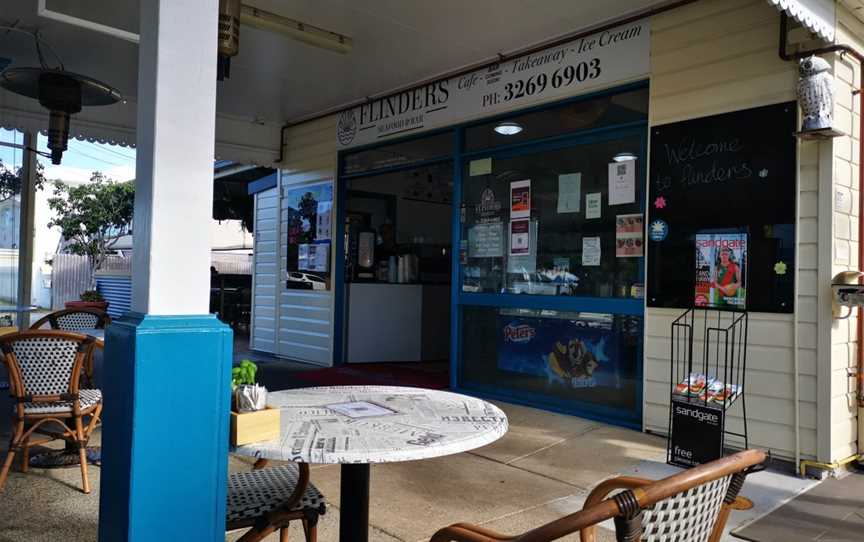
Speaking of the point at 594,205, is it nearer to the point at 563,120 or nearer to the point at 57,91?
the point at 563,120

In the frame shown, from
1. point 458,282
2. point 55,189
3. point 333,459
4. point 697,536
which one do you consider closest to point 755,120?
point 458,282

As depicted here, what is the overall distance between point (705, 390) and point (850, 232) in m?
1.30

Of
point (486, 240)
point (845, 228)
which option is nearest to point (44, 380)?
point (486, 240)

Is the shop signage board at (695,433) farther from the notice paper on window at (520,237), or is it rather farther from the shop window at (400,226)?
the shop window at (400,226)

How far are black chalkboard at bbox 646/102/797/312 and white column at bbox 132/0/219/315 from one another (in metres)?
3.13

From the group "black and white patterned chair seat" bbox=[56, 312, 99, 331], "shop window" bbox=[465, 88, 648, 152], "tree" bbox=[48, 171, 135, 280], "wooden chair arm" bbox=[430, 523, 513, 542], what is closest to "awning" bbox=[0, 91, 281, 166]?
"black and white patterned chair seat" bbox=[56, 312, 99, 331]

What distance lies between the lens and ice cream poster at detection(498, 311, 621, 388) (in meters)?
4.49

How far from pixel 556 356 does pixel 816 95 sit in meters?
2.41

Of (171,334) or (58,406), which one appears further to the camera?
(58,406)

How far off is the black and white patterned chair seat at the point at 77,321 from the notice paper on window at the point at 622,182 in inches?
146

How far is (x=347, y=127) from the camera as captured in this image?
22.1ft

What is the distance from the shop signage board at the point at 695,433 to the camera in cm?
326

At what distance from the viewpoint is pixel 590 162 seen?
4.58 m

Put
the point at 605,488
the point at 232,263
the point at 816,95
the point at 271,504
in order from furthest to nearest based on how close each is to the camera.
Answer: the point at 232,263 < the point at 816,95 < the point at 271,504 < the point at 605,488
